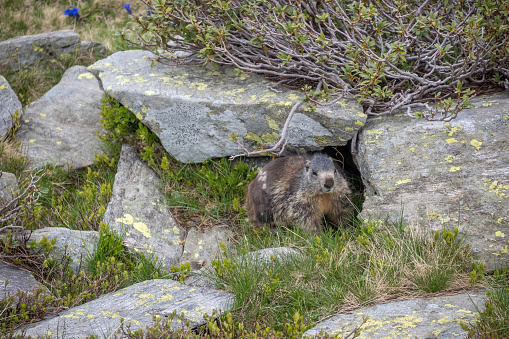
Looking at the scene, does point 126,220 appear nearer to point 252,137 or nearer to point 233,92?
point 252,137

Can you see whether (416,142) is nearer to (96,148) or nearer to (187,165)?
(187,165)

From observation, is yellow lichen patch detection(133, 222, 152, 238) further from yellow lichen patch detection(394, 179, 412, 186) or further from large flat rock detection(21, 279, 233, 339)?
yellow lichen patch detection(394, 179, 412, 186)

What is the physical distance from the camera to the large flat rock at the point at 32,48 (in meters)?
8.70

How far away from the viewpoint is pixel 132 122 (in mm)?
7074

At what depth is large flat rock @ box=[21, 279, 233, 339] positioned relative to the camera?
4054 millimetres

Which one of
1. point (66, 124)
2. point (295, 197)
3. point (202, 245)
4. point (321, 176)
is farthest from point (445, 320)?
point (66, 124)

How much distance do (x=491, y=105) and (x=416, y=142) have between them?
43.8 inches

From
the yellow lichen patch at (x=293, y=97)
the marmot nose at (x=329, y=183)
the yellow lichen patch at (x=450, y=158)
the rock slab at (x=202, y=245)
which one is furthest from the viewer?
the yellow lichen patch at (x=293, y=97)

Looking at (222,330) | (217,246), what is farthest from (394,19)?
(222,330)

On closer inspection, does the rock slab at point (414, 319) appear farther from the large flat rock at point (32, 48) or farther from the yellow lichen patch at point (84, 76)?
the large flat rock at point (32, 48)

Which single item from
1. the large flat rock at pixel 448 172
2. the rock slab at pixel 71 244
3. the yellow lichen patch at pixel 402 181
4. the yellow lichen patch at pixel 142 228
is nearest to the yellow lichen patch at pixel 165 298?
the rock slab at pixel 71 244

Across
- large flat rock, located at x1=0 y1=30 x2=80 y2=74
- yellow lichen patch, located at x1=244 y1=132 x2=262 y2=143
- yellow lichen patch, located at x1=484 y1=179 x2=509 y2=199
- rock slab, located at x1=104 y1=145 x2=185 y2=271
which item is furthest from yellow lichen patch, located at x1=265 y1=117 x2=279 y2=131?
large flat rock, located at x1=0 y1=30 x2=80 y2=74

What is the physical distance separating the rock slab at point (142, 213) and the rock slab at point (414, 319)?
8.25 feet

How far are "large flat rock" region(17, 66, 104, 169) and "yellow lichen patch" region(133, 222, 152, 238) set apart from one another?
163 cm
